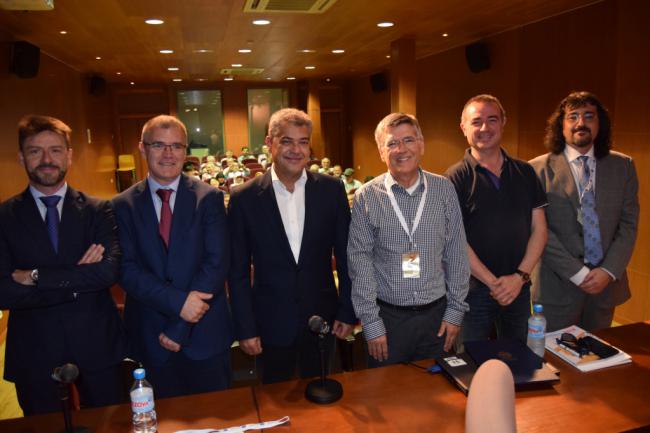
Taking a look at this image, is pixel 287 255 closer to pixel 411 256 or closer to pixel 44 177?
pixel 411 256

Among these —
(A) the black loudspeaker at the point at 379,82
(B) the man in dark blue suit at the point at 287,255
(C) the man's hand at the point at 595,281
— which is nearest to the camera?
(B) the man in dark blue suit at the point at 287,255

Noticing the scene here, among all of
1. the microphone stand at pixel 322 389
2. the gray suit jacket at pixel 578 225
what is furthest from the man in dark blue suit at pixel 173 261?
the gray suit jacket at pixel 578 225

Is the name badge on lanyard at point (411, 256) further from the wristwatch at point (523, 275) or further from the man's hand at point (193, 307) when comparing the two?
the man's hand at point (193, 307)

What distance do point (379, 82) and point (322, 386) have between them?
1224 centimetres

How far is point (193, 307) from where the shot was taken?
2156 millimetres

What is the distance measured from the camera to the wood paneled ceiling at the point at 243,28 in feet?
18.4

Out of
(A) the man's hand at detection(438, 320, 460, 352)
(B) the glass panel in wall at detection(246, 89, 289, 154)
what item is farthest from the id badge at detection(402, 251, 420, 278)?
(B) the glass panel in wall at detection(246, 89, 289, 154)

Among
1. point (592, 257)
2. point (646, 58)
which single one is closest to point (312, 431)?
point (592, 257)

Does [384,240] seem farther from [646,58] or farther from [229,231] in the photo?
[646,58]

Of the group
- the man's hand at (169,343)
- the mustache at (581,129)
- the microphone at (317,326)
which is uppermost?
the mustache at (581,129)

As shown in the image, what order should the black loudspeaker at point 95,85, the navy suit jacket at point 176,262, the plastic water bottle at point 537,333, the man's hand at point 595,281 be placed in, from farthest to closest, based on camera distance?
the black loudspeaker at point 95,85 < the man's hand at point 595,281 < the navy suit jacket at point 176,262 < the plastic water bottle at point 537,333

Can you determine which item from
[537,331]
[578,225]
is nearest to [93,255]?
[537,331]

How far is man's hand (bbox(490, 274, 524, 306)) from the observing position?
8.55 ft

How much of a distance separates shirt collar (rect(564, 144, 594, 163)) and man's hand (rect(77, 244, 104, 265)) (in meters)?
2.64
